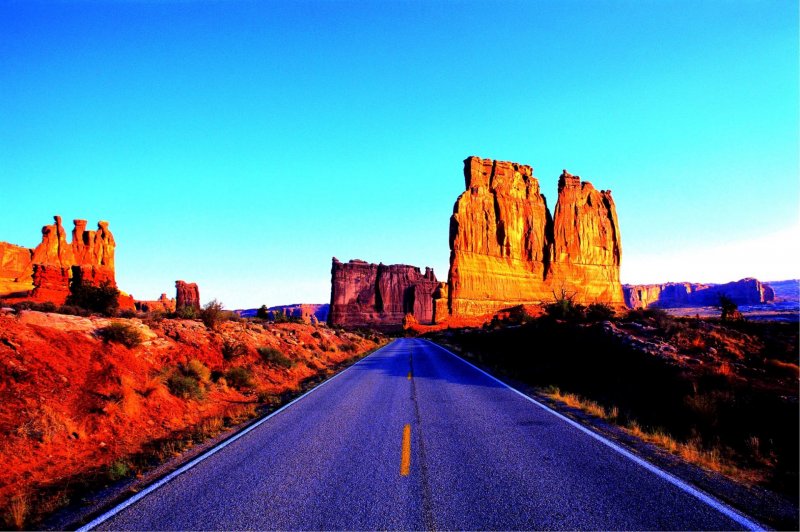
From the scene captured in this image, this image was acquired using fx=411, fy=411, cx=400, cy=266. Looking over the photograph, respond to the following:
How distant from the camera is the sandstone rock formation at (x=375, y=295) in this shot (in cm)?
11675

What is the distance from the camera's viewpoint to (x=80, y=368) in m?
9.56

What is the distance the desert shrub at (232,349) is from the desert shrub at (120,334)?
372 centimetres

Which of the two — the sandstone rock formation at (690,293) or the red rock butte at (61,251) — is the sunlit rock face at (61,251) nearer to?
the red rock butte at (61,251)

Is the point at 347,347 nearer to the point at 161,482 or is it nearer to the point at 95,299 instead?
the point at 95,299

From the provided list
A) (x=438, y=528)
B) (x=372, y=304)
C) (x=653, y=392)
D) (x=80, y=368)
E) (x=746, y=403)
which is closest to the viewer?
(x=438, y=528)

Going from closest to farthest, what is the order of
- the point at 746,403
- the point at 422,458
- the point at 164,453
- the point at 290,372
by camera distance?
the point at 422,458
the point at 164,453
the point at 746,403
the point at 290,372

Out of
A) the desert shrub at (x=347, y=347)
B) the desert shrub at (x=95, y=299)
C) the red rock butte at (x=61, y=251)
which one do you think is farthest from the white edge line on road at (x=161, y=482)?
the red rock butte at (x=61, y=251)

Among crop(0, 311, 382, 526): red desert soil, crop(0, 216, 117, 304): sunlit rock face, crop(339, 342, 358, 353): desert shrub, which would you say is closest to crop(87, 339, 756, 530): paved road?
crop(0, 311, 382, 526): red desert soil

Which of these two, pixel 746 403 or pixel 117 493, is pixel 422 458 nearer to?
pixel 117 493

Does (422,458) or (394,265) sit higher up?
(394,265)

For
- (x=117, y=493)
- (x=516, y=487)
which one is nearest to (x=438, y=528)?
(x=516, y=487)

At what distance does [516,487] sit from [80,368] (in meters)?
10.0

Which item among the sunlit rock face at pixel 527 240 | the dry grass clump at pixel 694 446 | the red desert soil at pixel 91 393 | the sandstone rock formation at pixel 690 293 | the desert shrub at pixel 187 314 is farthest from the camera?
the sandstone rock formation at pixel 690 293

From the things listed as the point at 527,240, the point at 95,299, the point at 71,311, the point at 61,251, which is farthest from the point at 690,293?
the point at 61,251
